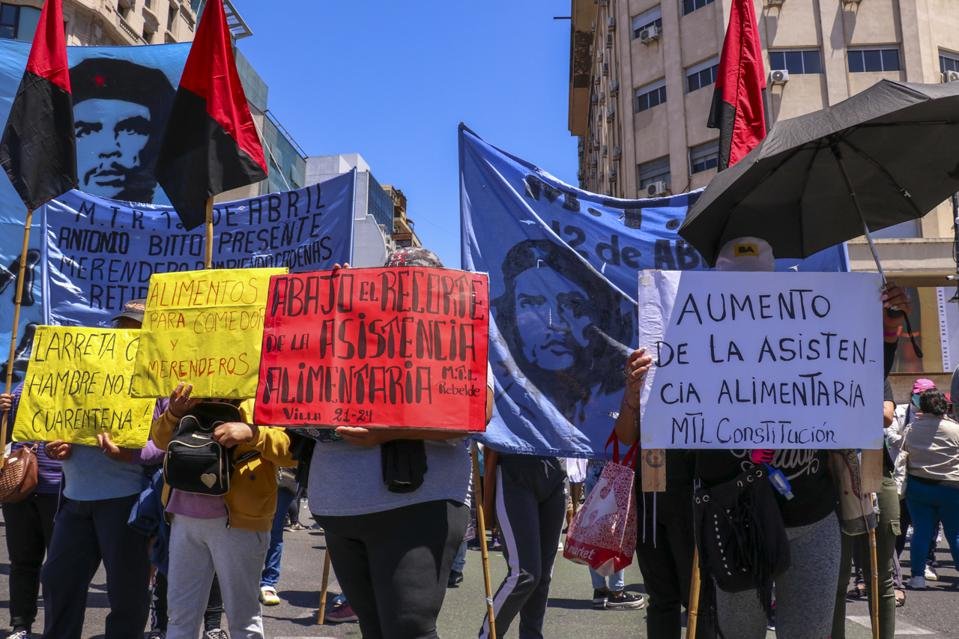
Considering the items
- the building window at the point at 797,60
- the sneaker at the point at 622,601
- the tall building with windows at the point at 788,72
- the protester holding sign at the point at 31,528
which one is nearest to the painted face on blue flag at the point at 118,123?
the protester holding sign at the point at 31,528

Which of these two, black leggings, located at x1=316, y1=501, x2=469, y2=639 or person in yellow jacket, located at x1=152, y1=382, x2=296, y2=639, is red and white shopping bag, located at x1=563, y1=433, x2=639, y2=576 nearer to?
black leggings, located at x1=316, y1=501, x2=469, y2=639

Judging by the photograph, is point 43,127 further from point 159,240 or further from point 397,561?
point 397,561

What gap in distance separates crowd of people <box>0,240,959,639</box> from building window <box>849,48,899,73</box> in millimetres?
22897

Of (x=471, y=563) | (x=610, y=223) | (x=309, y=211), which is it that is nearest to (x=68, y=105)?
(x=309, y=211)

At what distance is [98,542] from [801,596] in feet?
11.6

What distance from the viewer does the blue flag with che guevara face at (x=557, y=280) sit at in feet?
13.2

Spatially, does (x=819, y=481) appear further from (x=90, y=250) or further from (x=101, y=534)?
(x=90, y=250)

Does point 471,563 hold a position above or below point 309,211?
below

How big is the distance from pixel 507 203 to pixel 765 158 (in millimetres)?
1674

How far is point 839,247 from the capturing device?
171 inches

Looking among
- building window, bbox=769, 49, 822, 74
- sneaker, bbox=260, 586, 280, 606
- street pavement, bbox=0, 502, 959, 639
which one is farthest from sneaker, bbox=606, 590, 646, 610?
building window, bbox=769, 49, 822, 74

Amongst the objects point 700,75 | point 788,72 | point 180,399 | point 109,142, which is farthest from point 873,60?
point 180,399

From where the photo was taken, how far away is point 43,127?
5.38 meters

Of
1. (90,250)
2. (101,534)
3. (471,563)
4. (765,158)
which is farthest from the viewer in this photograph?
(471,563)
